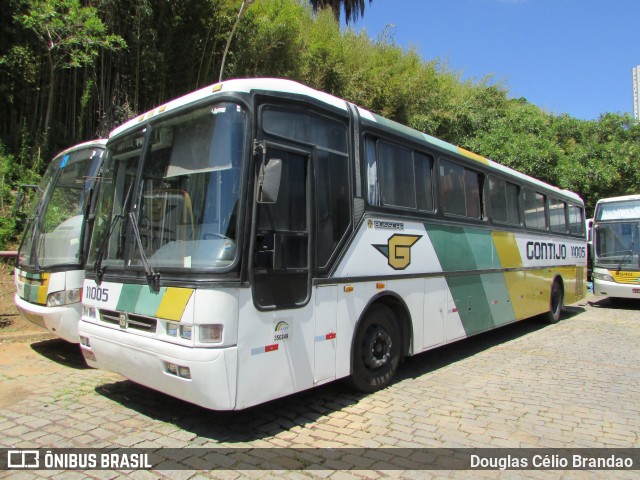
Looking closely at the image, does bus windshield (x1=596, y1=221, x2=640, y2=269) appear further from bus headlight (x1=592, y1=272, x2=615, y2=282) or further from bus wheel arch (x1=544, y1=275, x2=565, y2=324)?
bus wheel arch (x1=544, y1=275, x2=565, y2=324)

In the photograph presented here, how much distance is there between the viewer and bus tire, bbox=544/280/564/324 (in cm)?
1053

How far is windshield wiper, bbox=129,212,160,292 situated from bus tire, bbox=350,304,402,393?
211 cm

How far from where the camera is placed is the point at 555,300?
1077cm

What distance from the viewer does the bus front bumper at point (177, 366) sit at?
354 centimetres

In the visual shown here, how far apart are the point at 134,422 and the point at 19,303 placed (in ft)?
10.7

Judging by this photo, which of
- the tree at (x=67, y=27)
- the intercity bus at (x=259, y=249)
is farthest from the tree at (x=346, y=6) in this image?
the intercity bus at (x=259, y=249)

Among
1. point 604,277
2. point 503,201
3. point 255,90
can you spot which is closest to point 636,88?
point 604,277

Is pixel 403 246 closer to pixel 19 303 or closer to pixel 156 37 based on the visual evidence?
pixel 19 303

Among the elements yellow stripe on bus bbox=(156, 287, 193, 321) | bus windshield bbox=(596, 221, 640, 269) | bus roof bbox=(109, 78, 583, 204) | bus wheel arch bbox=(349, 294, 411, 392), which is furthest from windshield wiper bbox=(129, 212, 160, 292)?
bus windshield bbox=(596, 221, 640, 269)

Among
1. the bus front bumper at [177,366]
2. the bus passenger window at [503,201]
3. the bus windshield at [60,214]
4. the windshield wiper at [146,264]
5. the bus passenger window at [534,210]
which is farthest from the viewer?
the bus passenger window at [534,210]

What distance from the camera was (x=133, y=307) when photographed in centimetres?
408

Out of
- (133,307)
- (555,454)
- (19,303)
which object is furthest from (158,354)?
(19,303)

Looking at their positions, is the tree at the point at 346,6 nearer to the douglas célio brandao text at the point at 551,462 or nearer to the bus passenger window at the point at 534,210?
the bus passenger window at the point at 534,210

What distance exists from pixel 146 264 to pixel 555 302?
32.2ft
